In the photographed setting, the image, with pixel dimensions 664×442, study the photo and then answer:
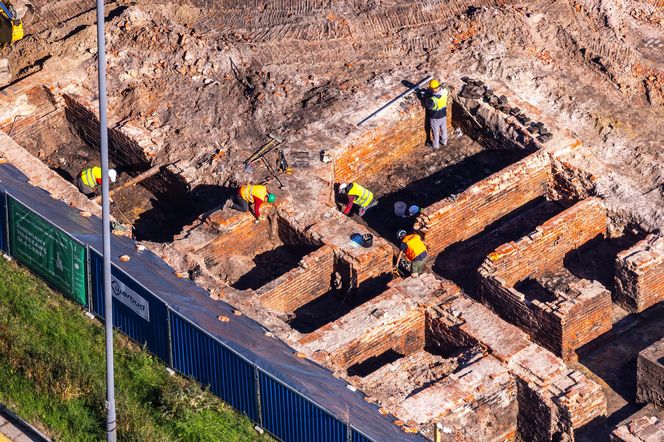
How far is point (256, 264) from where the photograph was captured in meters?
27.0

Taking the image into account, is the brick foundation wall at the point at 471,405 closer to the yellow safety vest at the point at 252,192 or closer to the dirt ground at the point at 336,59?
the yellow safety vest at the point at 252,192

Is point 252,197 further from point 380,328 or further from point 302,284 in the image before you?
point 380,328

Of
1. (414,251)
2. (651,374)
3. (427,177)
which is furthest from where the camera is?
(427,177)

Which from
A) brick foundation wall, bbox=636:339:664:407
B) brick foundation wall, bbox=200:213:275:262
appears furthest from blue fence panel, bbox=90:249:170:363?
brick foundation wall, bbox=636:339:664:407

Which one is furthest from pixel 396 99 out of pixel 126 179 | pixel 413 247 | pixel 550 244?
pixel 126 179

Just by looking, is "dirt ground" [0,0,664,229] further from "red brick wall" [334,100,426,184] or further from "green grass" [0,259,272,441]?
"green grass" [0,259,272,441]

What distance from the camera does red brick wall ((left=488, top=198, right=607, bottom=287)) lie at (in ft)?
86.0

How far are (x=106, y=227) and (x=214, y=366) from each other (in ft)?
10.8

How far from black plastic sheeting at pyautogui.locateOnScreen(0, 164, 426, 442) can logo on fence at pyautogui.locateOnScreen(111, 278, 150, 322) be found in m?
0.22

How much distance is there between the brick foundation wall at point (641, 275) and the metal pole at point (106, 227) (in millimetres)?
8985

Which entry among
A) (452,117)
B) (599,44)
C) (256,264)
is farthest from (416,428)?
(599,44)

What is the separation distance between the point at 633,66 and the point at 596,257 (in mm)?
4534

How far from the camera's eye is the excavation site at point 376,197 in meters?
23.8

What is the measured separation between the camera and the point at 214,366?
22.8 metres
